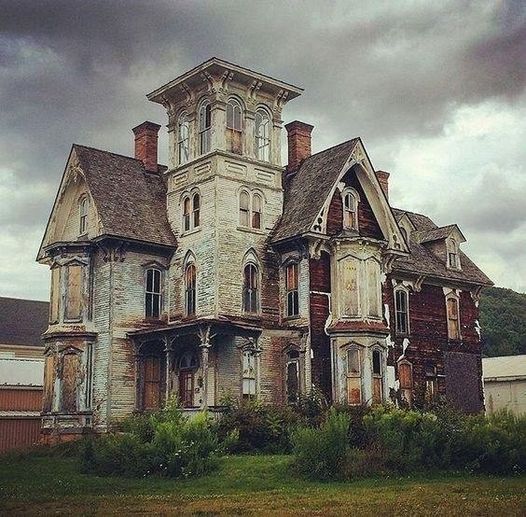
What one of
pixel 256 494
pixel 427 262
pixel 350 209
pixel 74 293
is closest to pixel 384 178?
pixel 427 262

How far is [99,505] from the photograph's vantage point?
54.0ft

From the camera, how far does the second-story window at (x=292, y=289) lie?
3319 centimetres

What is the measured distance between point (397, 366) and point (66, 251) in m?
14.4

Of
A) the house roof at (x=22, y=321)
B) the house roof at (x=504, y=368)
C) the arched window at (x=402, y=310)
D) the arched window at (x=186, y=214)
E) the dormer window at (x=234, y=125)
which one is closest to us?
the dormer window at (x=234, y=125)

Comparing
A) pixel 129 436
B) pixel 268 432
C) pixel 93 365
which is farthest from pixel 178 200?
pixel 129 436

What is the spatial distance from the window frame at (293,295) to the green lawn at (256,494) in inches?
402

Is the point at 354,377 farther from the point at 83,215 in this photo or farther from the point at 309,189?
the point at 83,215

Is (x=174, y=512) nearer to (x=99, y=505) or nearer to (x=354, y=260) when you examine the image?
(x=99, y=505)

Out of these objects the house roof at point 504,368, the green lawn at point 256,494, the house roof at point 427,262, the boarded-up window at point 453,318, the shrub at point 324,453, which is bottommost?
the green lawn at point 256,494

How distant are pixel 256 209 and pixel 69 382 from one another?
9.71 metres

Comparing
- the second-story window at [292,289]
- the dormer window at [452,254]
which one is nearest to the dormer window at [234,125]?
the second-story window at [292,289]

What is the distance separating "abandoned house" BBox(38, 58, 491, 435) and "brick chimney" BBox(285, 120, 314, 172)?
0.79 meters

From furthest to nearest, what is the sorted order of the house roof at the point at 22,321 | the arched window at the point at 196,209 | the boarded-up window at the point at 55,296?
1. the house roof at the point at 22,321
2. the arched window at the point at 196,209
3. the boarded-up window at the point at 55,296

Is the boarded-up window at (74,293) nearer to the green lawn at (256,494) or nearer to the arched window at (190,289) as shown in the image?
the arched window at (190,289)
